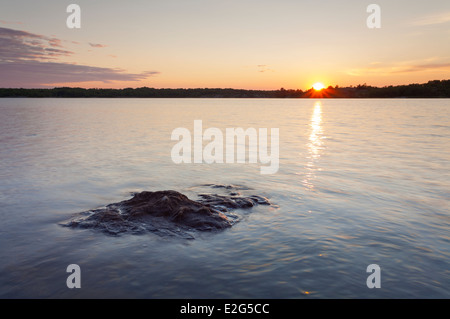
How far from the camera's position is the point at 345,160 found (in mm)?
20875

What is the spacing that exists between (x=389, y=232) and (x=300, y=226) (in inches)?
90.6

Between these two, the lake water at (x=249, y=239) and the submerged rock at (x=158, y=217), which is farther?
the submerged rock at (x=158, y=217)

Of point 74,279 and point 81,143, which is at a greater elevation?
point 81,143

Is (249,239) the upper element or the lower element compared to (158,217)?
lower

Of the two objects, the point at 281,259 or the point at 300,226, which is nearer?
the point at 281,259

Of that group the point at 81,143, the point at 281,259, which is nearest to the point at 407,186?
the point at 281,259

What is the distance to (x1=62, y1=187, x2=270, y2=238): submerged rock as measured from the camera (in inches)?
357

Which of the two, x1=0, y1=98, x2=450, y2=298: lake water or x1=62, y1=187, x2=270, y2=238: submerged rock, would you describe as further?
x1=62, y1=187, x2=270, y2=238: submerged rock

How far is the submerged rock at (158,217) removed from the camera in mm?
9062

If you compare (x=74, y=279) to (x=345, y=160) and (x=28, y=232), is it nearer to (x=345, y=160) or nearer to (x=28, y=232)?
(x=28, y=232)

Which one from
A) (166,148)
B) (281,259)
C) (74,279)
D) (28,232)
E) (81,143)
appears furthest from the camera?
(81,143)

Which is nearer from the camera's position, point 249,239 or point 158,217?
point 249,239

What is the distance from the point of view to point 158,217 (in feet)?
31.5
